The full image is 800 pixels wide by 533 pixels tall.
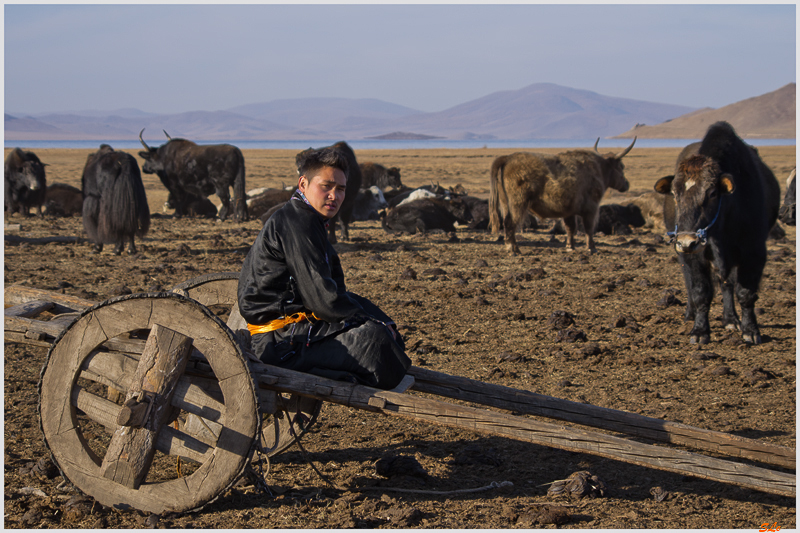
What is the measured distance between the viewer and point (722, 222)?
18.9ft

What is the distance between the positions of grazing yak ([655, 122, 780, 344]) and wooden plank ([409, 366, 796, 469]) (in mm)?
2762

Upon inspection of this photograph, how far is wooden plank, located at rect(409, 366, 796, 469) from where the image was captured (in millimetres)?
2828

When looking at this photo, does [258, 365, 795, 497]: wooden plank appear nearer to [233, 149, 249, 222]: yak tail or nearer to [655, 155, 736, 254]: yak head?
[655, 155, 736, 254]: yak head

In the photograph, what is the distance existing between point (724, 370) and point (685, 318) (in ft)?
5.65

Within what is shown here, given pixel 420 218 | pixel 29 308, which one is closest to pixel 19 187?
pixel 420 218

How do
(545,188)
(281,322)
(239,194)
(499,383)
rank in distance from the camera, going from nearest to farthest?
(281,322) → (499,383) → (545,188) → (239,194)

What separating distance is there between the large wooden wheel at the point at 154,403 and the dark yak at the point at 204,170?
1245 cm

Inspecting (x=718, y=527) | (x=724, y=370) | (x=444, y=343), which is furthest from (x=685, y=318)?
(x=718, y=527)

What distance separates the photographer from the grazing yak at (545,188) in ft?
35.5

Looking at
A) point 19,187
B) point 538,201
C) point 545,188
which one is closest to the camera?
point 545,188

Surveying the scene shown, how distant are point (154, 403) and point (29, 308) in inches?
46.6

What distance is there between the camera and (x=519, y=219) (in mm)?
10914

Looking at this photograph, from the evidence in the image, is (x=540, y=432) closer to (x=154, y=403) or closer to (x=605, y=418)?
(x=605, y=418)

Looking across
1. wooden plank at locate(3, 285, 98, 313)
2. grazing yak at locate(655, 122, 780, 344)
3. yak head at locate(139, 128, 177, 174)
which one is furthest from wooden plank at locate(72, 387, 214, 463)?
yak head at locate(139, 128, 177, 174)
